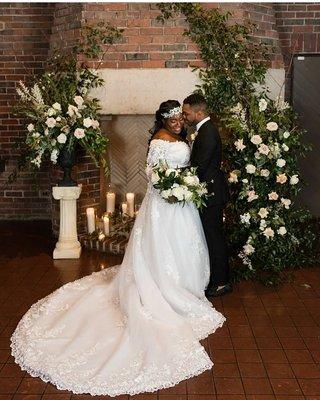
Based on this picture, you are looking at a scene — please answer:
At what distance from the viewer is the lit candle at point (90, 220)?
19.6 feet

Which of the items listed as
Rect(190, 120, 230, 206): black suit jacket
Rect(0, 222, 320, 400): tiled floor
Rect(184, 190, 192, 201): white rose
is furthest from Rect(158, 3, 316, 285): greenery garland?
Rect(184, 190, 192, 201): white rose

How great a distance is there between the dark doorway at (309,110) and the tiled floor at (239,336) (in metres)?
2.04

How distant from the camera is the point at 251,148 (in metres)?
4.80

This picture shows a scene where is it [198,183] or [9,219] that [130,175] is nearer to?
[9,219]

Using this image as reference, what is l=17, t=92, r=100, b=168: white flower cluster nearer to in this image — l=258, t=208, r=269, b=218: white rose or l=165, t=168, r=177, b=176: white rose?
l=165, t=168, r=177, b=176: white rose

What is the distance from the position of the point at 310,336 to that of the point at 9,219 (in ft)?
15.9

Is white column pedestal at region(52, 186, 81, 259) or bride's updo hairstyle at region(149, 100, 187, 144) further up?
bride's updo hairstyle at region(149, 100, 187, 144)

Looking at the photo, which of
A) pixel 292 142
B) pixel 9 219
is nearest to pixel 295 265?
pixel 292 142

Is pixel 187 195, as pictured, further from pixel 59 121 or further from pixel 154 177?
pixel 59 121

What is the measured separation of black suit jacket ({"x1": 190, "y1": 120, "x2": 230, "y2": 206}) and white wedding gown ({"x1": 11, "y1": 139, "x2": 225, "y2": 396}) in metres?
0.15

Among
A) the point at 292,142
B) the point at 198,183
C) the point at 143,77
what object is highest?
the point at 143,77

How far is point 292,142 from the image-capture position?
15.7ft

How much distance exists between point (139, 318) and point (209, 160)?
1.49m

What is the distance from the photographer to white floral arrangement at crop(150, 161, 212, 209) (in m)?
3.91
